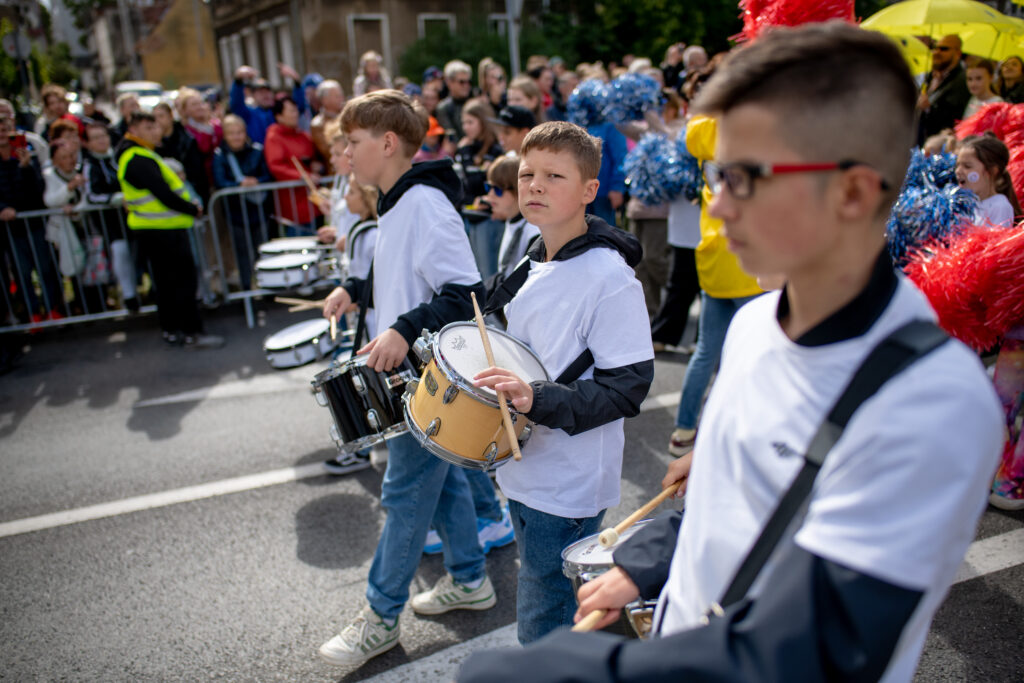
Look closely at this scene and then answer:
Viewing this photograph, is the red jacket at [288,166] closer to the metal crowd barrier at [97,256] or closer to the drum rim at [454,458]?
the metal crowd barrier at [97,256]

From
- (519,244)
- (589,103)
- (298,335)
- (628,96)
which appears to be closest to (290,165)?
(589,103)

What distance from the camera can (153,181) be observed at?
6520mm

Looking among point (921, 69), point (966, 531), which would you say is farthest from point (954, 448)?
point (921, 69)

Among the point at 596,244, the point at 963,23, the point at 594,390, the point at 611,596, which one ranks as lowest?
the point at 611,596

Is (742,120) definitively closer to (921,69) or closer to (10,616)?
(10,616)

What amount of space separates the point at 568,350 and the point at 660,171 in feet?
11.9

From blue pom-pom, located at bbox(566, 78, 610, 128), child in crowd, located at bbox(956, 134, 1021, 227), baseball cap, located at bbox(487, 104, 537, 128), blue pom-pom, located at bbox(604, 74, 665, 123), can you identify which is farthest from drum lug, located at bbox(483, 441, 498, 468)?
blue pom-pom, located at bbox(604, 74, 665, 123)

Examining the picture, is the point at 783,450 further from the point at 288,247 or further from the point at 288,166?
the point at 288,166

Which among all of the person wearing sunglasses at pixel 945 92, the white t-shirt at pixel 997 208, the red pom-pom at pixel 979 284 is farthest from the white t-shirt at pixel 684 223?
the person wearing sunglasses at pixel 945 92

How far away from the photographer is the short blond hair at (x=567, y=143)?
2201mm

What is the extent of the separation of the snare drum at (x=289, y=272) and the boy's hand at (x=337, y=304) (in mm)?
1961

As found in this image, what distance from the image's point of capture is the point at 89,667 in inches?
111

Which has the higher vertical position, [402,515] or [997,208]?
[997,208]

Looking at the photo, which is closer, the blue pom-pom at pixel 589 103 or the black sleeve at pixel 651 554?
the black sleeve at pixel 651 554
